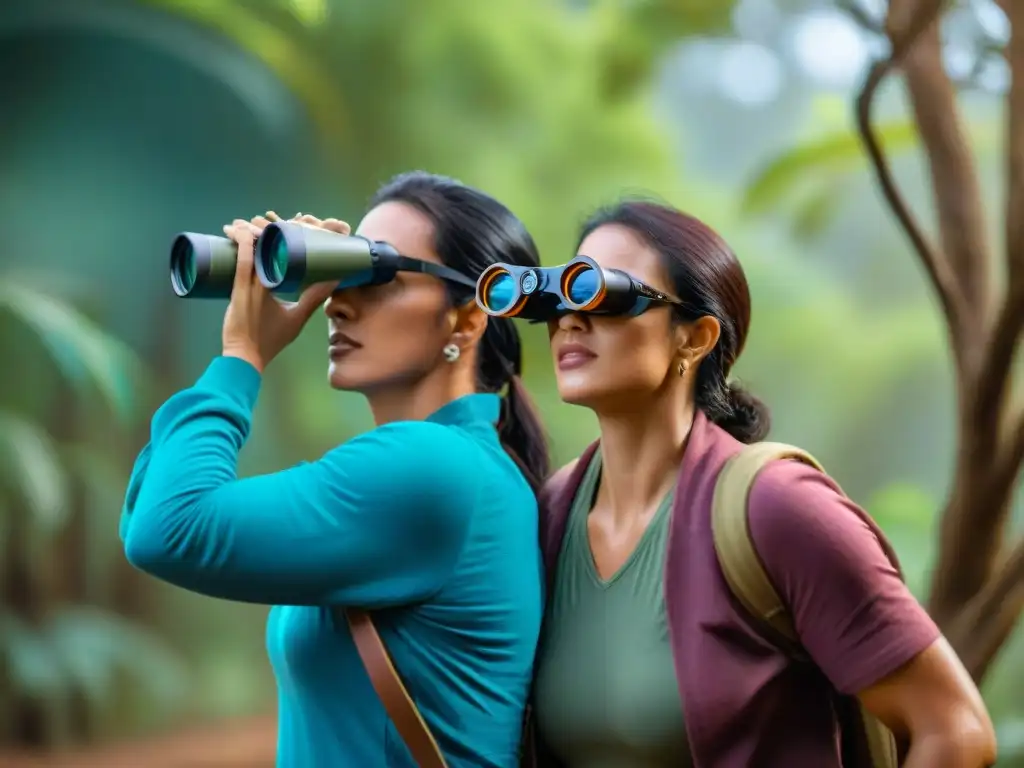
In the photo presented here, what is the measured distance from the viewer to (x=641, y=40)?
464 centimetres

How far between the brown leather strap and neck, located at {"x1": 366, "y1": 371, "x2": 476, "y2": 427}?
0.28m

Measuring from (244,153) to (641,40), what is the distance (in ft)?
5.21

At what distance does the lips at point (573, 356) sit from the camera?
124 centimetres

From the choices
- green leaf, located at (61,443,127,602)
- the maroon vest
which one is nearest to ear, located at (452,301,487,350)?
the maroon vest

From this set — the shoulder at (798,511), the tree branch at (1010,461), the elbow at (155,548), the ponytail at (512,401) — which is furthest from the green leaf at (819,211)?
the elbow at (155,548)

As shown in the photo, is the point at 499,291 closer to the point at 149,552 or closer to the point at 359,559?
the point at 359,559

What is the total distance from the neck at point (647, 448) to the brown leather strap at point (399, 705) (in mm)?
287

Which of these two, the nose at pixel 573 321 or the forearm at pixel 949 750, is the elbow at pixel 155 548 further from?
the forearm at pixel 949 750

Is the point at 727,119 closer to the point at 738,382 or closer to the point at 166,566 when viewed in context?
the point at 738,382

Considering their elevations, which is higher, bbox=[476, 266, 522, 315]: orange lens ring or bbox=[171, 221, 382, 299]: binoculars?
bbox=[171, 221, 382, 299]: binoculars

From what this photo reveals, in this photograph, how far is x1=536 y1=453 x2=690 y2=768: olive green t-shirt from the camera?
115 cm

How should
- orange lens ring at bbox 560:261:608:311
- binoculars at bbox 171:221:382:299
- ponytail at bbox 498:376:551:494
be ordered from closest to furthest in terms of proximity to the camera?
orange lens ring at bbox 560:261:608:311, binoculars at bbox 171:221:382:299, ponytail at bbox 498:376:551:494

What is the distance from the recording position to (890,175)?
2.38 meters

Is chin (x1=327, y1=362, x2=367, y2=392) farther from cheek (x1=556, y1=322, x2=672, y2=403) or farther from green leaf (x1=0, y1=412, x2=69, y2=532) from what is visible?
green leaf (x1=0, y1=412, x2=69, y2=532)
